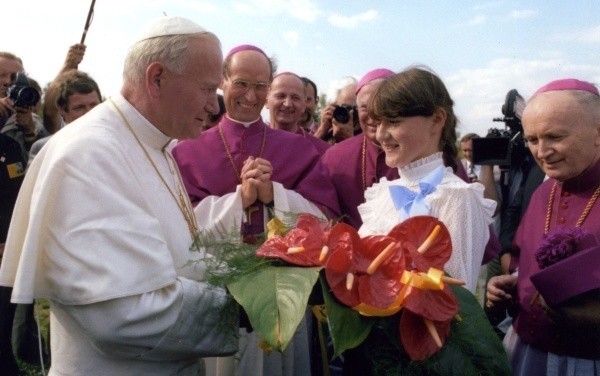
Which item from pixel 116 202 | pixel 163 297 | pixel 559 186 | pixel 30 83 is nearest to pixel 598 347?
pixel 559 186

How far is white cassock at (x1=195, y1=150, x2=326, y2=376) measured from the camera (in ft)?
11.2

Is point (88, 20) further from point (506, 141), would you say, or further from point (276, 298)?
point (276, 298)

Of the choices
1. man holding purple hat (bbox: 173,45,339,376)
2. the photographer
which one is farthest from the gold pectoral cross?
the photographer

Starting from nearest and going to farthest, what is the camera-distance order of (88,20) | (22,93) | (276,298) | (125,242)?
(276,298) → (125,242) → (22,93) → (88,20)

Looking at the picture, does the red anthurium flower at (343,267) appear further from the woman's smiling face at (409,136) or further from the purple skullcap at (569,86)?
the purple skullcap at (569,86)

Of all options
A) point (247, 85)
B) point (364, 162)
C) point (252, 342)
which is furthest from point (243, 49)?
point (252, 342)

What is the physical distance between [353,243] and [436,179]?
30.2 inches

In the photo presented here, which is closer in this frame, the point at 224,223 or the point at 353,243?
the point at 353,243

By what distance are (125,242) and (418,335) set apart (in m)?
1.01

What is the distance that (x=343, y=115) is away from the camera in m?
5.12

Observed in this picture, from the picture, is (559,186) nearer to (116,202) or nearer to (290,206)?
(290,206)

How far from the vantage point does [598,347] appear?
8.51 feet

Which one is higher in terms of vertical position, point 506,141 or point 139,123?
point 139,123

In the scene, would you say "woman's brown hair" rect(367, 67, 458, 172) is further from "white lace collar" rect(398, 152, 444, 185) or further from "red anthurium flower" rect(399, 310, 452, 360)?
"red anthurium flower" rect(399, 310, 452, 360)
